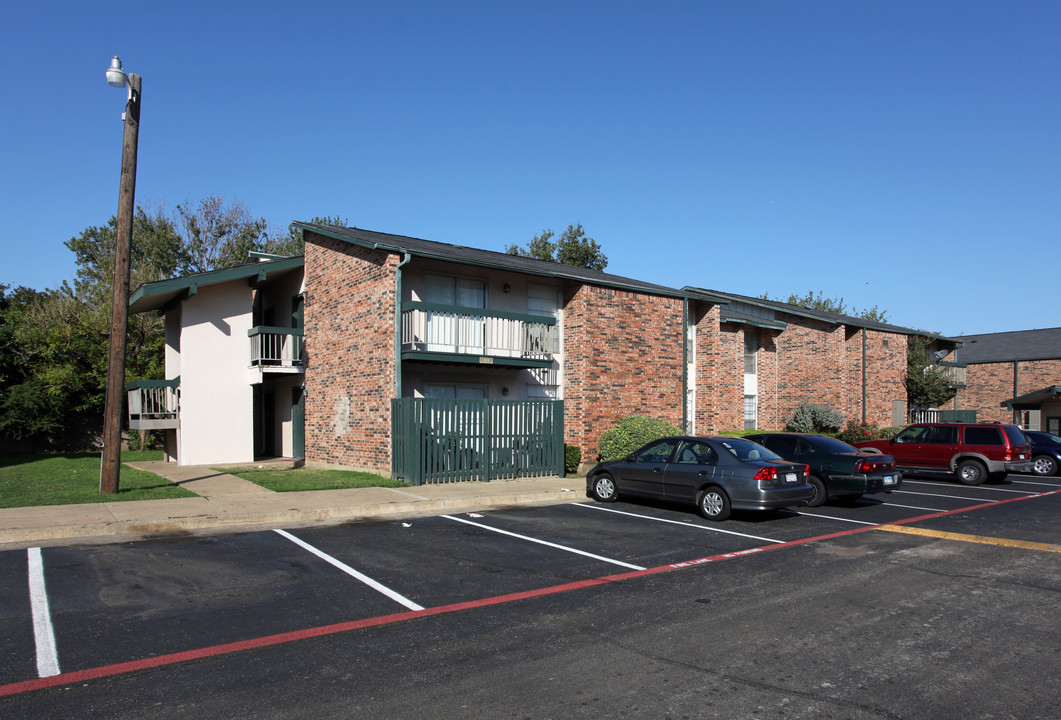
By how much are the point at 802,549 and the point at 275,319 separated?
19.0 meters

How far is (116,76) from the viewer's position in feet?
38.1

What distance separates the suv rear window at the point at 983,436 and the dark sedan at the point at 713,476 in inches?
397

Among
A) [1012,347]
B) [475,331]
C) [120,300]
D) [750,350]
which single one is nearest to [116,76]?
[120,300]

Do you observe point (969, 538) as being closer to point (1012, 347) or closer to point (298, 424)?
point (298, 424)

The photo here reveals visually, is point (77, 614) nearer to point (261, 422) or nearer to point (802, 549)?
point (802, 549)

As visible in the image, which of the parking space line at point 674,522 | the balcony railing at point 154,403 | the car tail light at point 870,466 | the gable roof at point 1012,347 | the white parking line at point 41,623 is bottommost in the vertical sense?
the parking space line at point 674,522

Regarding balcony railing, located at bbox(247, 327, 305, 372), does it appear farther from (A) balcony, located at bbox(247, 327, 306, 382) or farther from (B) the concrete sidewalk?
(B) the concrete sidewalk

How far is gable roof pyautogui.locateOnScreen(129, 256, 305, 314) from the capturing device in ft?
59.4

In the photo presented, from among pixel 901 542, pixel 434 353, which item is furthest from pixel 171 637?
pixel 434 353

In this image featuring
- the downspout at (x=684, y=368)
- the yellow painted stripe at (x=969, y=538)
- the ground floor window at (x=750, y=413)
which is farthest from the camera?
the ground floor window at (x=750, y=413)

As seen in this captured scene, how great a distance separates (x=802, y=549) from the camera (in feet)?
30.9

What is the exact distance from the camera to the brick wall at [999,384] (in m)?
38.3

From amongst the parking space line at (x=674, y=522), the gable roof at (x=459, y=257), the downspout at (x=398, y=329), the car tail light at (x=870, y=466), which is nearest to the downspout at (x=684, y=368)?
the gable roof at (x=459, y=257)

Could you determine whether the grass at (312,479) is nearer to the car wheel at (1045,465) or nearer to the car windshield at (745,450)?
the car windshield at (745,450)
